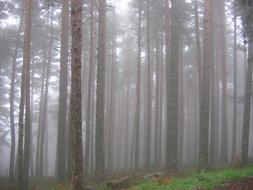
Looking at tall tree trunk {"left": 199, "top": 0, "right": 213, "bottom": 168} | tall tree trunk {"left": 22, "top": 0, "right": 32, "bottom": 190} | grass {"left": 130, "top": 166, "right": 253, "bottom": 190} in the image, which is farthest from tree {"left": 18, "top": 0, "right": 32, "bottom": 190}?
tall tree trunk {"left": 199, "top": 0, "right": 213, "bottom": 168}

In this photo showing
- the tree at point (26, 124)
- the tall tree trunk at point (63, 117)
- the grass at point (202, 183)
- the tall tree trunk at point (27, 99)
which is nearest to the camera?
the grass at point (202, 183)

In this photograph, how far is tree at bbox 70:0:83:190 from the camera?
34.2ft

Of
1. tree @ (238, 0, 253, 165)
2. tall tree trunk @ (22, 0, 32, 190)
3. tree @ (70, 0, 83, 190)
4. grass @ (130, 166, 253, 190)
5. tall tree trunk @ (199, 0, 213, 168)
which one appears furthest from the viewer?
tall tree trunk @ (22, 0, 32, 190)

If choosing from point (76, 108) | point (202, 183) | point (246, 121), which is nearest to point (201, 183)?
point (202, 183)

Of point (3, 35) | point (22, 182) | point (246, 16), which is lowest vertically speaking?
point (22, 182)

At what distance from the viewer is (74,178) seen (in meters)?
10.4

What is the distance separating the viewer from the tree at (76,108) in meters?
10.4

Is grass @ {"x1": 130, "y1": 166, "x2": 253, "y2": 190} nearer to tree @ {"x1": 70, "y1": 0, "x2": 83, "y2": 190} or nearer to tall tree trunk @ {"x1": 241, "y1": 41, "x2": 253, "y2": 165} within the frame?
tree @ {"x1": 70, "y1": 0, "x2": 83, "y2": 190}

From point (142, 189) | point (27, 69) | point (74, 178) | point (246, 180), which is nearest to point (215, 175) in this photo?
point (246, 180)

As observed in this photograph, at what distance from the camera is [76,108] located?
34.9 feet

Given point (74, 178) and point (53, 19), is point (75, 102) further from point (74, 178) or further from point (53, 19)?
point (53, 19)

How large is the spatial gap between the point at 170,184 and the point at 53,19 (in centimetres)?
2197

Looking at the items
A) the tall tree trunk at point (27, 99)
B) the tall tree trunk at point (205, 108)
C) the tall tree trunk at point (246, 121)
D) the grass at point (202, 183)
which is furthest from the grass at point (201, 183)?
the tall tree trunk at point (27, 99)

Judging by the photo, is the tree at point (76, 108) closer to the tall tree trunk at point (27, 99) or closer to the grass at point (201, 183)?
the grass at point (201, 183)
